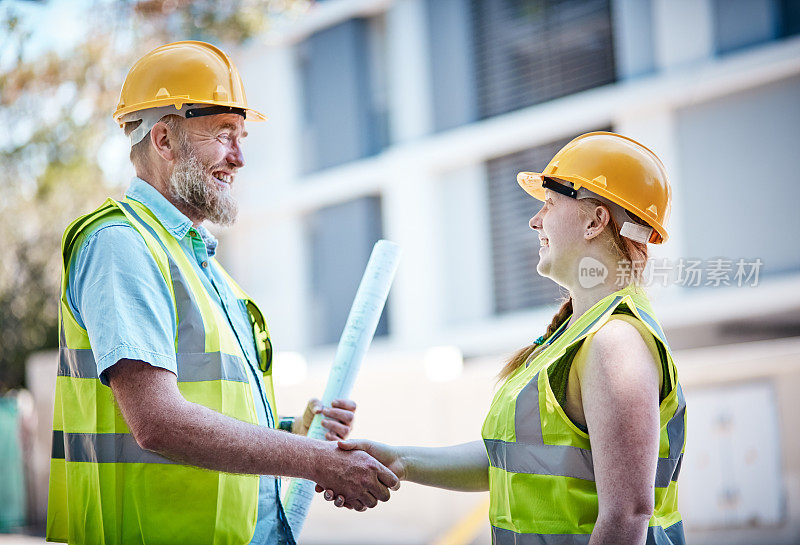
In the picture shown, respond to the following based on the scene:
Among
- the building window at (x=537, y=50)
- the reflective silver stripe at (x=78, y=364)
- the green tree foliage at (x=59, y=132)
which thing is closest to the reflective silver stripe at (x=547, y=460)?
the reflective silver stripe at (x=78, y=364)

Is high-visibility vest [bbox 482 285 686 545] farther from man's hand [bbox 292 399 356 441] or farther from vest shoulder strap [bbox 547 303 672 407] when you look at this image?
man's hand [bbox 292 399 356 441]

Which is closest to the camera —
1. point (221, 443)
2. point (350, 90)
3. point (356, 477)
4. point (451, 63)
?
point (221, 443)

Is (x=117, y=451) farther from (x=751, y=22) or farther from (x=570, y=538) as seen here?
(x=751, y=22)

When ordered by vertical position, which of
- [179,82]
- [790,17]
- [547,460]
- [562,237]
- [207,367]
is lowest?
[547,460]

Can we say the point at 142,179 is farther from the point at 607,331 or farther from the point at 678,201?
the point at 678,201

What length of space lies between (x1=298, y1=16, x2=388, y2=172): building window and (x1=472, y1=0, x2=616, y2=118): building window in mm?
2824

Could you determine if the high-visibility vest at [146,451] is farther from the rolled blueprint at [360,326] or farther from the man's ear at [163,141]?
the rolled blueprint at [360,326]

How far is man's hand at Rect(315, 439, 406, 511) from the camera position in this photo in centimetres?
332

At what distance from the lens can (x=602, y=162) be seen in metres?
3.03

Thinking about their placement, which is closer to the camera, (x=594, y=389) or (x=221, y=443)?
(x=594, y=389)

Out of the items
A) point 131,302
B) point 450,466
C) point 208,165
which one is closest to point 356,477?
point 450,466

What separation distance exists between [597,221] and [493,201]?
1488 centimetres

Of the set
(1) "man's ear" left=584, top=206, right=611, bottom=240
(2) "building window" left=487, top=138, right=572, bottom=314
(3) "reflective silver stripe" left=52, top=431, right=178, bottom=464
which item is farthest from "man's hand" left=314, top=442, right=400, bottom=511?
(2) "building window" left=487, top=138, right=572, bottom=314

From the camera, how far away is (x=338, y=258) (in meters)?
20.3
